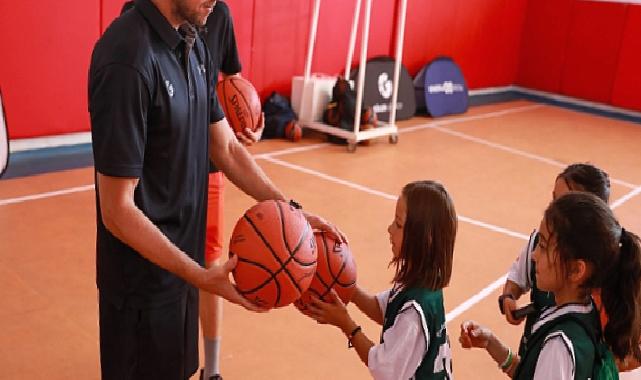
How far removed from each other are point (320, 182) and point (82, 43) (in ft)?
8.13

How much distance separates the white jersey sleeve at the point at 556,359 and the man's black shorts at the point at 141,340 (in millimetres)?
1130

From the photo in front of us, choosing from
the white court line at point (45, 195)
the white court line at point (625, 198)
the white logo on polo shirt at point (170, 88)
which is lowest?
the white court line at point (625, 198)

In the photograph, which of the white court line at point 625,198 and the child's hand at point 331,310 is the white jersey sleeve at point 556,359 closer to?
the child's hand at point 331,310

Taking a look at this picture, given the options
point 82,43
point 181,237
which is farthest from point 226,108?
point 82,43

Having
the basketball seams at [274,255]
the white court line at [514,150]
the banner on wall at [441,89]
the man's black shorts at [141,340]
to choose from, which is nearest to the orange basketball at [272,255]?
the basketball seams at [274,255]

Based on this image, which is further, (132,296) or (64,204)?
(64,204)

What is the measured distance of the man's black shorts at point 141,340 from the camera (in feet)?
7.76

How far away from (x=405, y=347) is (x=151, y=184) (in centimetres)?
92

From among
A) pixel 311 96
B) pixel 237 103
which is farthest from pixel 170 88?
pixel 311 96

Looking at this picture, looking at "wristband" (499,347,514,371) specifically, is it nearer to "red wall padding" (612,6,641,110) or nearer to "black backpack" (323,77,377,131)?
"black backpack" (323,77,377,131)

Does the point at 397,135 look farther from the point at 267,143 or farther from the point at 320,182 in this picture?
the point at 320,182

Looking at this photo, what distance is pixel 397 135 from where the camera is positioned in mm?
8828

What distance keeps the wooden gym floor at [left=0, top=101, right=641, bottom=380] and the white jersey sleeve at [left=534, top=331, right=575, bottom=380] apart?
177 centimetres

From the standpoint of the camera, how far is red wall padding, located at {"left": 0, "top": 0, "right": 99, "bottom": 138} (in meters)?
6.38
